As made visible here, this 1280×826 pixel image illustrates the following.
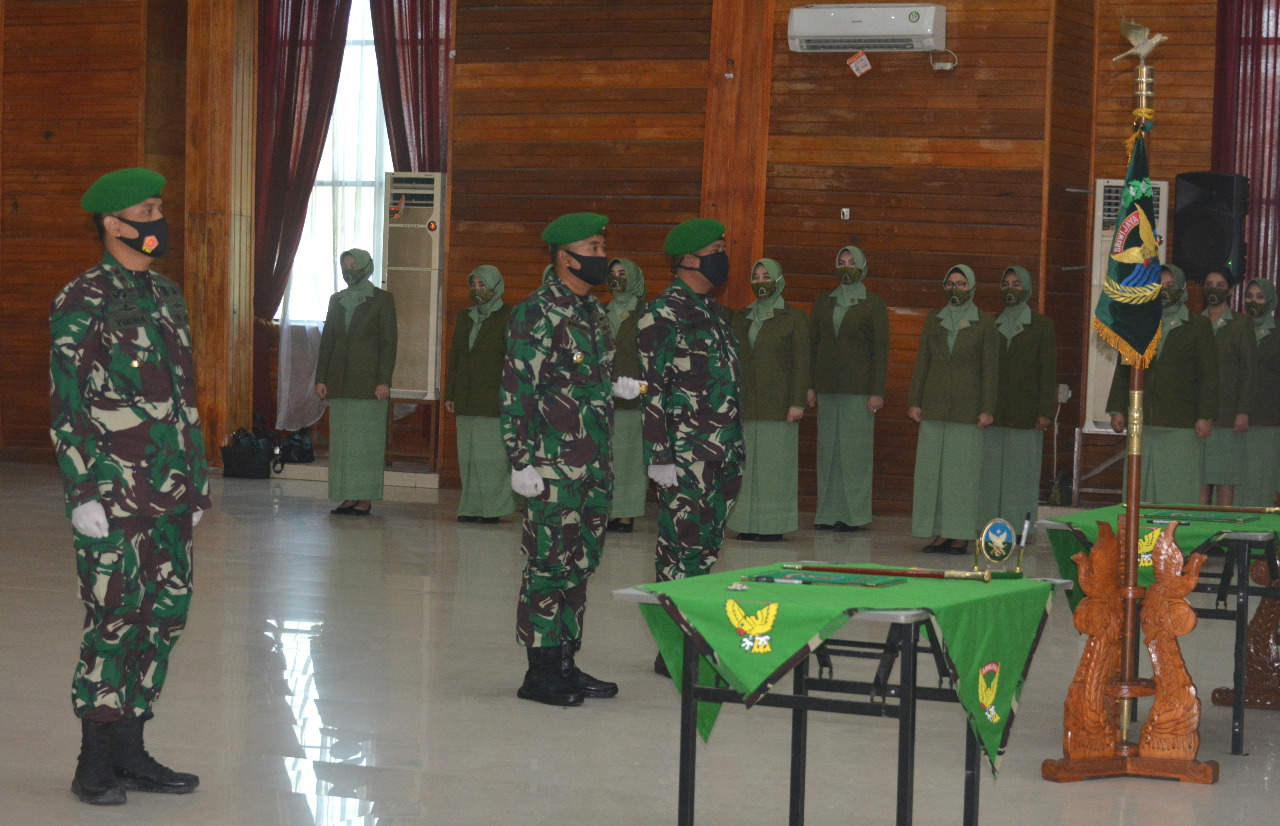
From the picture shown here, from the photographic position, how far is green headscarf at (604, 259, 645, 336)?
31.8 feet

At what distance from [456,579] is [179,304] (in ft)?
12.1

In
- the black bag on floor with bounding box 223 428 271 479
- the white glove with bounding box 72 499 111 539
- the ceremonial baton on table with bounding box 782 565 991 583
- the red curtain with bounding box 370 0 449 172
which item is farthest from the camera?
the red curtain with bounding box 370 0 449 172

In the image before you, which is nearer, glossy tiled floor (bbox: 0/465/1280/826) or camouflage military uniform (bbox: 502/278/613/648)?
glossy tiled floor (bbox: 0/465/1280/826)

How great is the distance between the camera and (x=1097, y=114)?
10.6m

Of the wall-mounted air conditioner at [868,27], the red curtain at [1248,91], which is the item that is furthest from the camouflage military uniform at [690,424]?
the red curtain at [1248,91]

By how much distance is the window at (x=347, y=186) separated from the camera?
43.7 ft

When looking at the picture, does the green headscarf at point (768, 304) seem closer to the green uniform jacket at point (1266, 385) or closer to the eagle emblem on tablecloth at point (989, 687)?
the green uniform jacket at point (1266, 385)

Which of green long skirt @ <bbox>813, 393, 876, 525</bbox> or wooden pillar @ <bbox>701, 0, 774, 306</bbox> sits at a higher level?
wooden pillar @ <bbox>701, 0, 774, 306</bbox>

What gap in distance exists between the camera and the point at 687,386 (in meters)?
5.20

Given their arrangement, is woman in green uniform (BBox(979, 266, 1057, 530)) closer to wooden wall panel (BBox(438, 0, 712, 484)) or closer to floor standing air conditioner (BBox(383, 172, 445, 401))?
wooden wall panel (BBox(438, 0, 712, 484))

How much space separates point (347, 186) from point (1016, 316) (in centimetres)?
680

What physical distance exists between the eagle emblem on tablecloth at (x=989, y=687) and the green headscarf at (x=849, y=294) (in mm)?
6572

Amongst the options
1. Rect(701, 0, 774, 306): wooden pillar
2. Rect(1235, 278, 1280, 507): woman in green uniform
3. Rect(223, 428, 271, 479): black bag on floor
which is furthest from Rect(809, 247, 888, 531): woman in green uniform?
Rect(223, 428, 271, 479): black bag on floor

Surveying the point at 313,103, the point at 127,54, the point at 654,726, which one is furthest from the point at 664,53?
the point at 654,726
